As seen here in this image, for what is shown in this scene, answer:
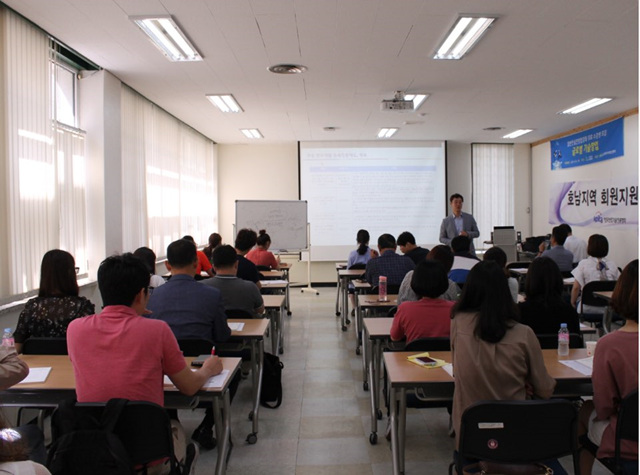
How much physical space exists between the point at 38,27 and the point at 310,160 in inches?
260

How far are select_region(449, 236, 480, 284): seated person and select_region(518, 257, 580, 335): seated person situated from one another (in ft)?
4.49

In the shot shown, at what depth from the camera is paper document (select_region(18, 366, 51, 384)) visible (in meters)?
2.41

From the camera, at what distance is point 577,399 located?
307 centimetres

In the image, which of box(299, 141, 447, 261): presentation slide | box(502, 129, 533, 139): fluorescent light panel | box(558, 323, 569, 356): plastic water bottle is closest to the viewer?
box(558, 323, 569, 356): plastic water bottle

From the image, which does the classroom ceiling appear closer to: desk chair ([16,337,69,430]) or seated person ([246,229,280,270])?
seated person ([246,229,280,270])

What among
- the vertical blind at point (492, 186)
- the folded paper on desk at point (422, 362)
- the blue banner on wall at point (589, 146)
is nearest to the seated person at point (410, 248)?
the folded paper on desk at point (422, 362)

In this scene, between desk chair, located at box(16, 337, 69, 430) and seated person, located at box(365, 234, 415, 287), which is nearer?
desk chair, located at box(16, 337, 69, 430)

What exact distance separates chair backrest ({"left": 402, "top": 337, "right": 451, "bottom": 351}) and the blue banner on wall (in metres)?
7.07

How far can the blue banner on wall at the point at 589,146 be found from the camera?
27.7 feet

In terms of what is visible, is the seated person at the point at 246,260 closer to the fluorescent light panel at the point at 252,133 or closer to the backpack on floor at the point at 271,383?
the backpack on floor at the point at 271,383

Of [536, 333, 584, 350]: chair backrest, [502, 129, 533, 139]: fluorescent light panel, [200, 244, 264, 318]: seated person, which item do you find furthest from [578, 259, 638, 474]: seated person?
[502, 129, 533, 139]: fluorescent light panel

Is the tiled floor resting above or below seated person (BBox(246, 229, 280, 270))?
below

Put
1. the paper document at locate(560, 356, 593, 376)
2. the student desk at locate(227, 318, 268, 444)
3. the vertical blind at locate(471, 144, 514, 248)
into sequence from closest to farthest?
the paper document at locate(560, 356, 593, 376) → the student desk at locate(227, 318, 268, 444) → the vertical blind at locate(471, 144, 514, 248)

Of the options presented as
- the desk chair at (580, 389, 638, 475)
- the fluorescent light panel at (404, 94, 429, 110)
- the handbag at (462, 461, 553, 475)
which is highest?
the fluorescent light panel at (404, 94, 429, 110)
